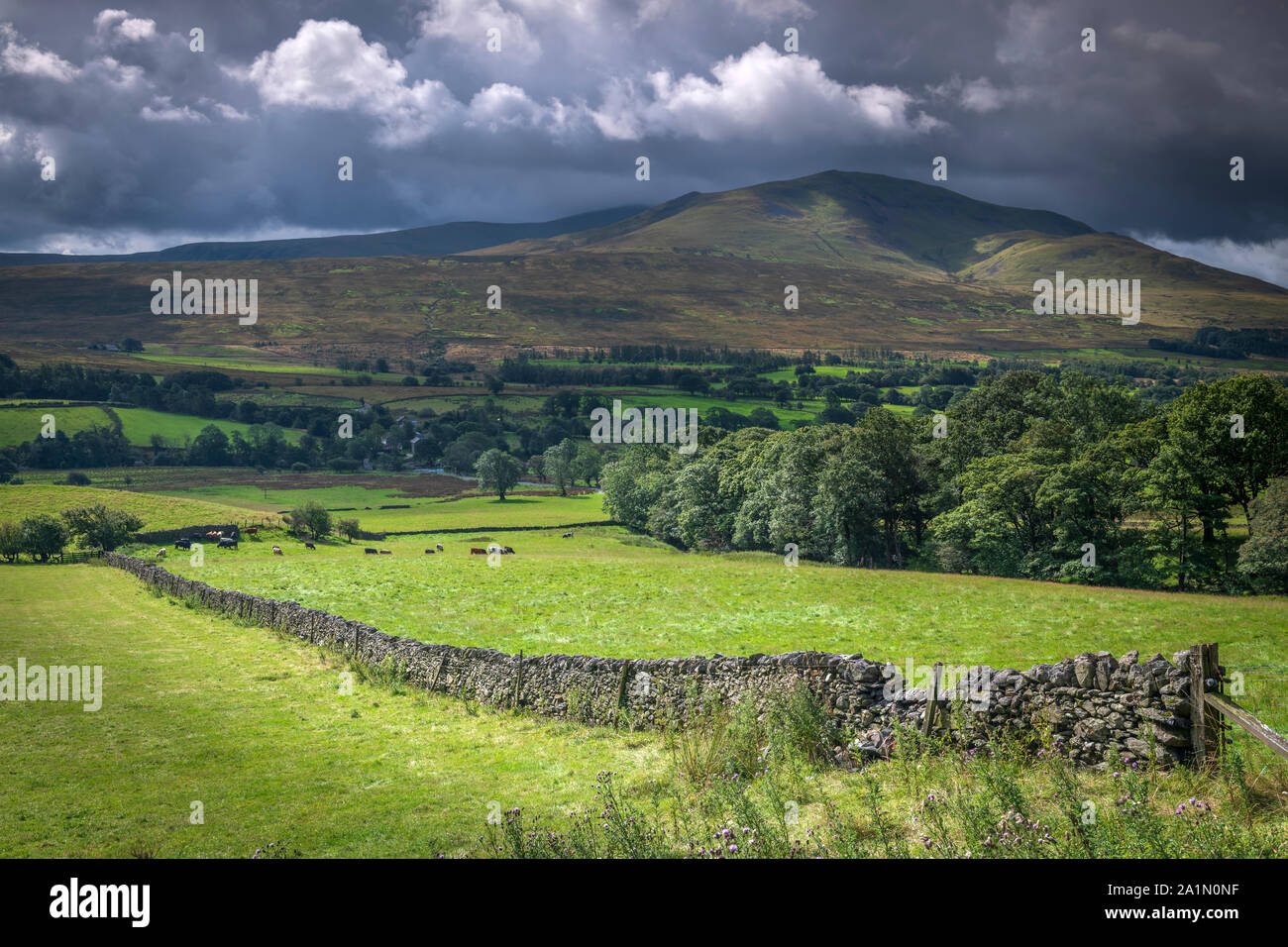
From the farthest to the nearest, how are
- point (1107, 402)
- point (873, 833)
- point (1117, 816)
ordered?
point (1107, 402), point (873, 833), point (1117, 816)

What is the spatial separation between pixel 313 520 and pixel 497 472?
44.1 m

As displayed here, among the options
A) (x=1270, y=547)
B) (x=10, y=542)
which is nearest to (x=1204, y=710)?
(x=1270, y=547)

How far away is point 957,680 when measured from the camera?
39.1 ft

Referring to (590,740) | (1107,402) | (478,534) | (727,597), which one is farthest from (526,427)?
(590,740)

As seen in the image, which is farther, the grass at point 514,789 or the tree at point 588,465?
the tree at point 588,465

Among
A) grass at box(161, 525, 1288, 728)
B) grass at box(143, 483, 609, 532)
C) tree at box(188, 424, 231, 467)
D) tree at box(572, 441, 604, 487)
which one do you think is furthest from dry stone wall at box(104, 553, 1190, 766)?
tree at box(188, 424, 231, 467)

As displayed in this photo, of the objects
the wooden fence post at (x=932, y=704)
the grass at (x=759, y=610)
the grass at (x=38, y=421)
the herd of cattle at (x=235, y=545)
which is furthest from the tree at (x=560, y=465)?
Result: the wooden fence post at (x=932, y=704)

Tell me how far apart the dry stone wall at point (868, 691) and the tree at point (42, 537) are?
214 feet

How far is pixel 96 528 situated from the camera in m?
73.1

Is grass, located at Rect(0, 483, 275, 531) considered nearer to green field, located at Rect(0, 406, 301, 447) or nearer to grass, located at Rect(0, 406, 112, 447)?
grass, located at Rect(0, 406, 112, 447)

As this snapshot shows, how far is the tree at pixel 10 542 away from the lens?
67562 millimetres

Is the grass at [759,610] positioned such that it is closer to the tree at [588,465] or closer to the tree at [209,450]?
the tree at [588,465]

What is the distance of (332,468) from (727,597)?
5335 inches
